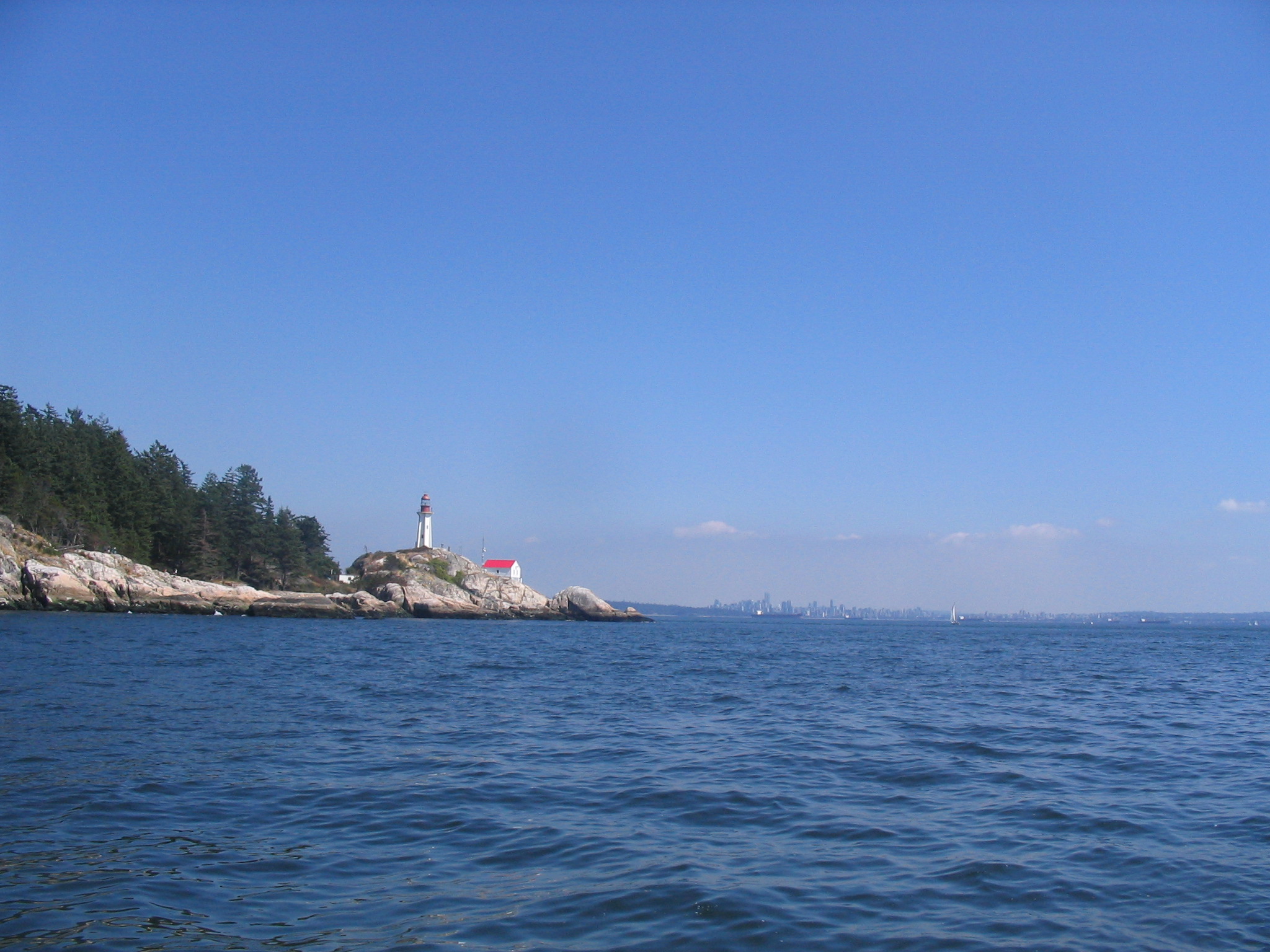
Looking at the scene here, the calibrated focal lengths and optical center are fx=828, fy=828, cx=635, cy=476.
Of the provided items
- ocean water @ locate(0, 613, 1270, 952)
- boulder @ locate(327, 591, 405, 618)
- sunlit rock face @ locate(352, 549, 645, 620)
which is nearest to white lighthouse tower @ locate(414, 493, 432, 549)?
sunlit rock face @ locate(352, 549, 645, 620)

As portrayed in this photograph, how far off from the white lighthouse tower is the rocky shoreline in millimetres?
5357

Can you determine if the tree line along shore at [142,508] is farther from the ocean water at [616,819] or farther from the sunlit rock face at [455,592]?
the ocean water at [616,819]

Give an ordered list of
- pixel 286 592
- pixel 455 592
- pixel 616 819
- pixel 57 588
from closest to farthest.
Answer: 1. pixel 616 819
2. pixel 57 588
3. pixel 286 592
4. pixel 455 592

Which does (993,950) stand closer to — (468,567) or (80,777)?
(80,777)

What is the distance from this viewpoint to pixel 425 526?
139000mm

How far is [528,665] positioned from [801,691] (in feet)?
48.3

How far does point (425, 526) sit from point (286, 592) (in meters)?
39.7

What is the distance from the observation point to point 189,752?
15.5 meters

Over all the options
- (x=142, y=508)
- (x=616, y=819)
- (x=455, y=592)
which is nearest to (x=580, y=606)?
(x=455, y=592)

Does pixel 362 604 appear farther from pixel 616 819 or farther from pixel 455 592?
pixel 616 819

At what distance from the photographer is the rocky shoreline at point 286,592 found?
6706cm

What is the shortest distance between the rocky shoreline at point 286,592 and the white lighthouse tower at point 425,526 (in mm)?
5357

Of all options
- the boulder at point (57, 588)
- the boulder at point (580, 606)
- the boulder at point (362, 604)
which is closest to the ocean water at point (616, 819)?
the boulder at point (57, 588)

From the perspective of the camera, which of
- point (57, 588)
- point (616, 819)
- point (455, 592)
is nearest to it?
point (616, 819)
